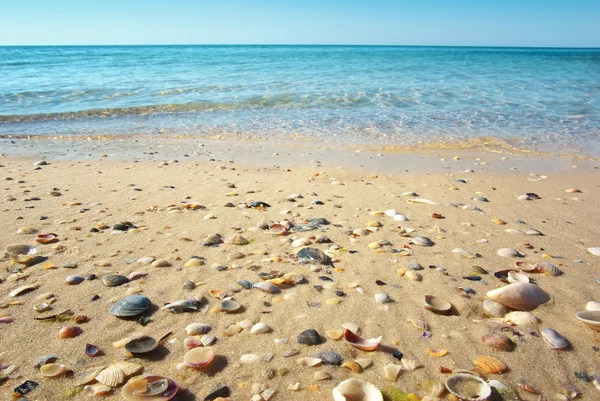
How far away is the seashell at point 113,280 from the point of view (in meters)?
2.55

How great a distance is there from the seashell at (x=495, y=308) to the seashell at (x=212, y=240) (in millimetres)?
1988

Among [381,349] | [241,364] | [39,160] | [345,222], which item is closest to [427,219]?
[345,222]

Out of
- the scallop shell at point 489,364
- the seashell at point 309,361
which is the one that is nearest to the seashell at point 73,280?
the seashell at point 309,361

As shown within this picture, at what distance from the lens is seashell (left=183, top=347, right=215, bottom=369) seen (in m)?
1.83

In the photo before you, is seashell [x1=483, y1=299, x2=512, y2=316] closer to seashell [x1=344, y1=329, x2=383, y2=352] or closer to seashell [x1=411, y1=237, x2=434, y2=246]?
seashell [x1=344, y1=329, x2=383, y2=352]

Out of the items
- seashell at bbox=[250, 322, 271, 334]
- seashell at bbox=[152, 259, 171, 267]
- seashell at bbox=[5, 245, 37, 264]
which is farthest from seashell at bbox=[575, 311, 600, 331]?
seashell at bbox=[5, 245, 37, 264]

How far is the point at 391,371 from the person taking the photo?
1.84 m

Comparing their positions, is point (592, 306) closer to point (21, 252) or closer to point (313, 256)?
point (313, 256)

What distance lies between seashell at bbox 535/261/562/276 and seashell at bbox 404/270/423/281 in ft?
2.79

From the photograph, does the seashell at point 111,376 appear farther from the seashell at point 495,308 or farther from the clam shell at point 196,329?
the seashell at point 495,308

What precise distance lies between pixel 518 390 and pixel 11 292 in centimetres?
280

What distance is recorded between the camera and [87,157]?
659 cm

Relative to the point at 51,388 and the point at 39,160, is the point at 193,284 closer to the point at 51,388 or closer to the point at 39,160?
the point at 51,388

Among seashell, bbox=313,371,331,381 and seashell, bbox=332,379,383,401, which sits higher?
seashell, bbox=332,379,383,401
